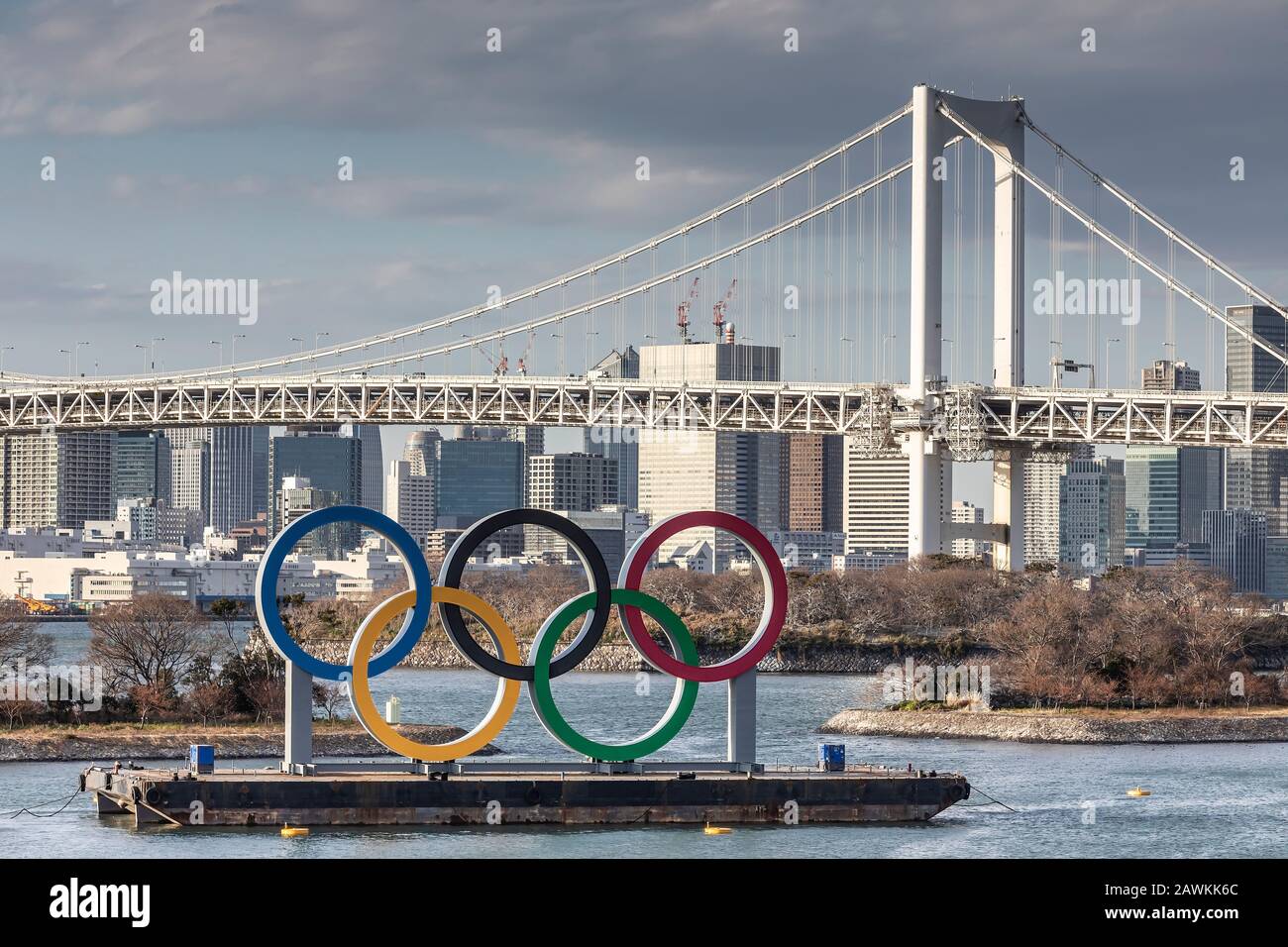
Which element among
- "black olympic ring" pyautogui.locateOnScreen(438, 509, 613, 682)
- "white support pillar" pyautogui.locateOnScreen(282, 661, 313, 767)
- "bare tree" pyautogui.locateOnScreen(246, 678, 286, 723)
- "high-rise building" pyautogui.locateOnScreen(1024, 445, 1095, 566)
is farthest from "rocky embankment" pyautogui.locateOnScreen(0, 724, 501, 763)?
"high-rise building" pyautogui.locateOnScreen(1024, 445, 1095, 566)

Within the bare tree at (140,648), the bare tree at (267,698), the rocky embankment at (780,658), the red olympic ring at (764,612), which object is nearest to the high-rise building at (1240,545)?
the rocky embankment at (780,658)

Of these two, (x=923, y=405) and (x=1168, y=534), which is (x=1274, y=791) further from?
(x=1168, y=534)

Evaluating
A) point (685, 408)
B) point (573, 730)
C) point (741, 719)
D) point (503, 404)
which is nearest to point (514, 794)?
point (573, 730)

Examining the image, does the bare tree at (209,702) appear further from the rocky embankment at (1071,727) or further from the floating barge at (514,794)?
the rocky embankment at (1071,727)

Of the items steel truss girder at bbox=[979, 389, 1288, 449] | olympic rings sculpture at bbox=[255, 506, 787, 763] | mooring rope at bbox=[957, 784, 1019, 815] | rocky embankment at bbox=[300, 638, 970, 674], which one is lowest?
rocky embankment at bbox=[300, 638, 970, 674]

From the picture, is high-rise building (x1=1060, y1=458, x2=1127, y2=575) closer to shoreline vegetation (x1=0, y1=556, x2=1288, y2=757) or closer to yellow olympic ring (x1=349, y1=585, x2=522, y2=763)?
shoreline vegetation (x1=0, y1=556, x2=1288, y2=757)
